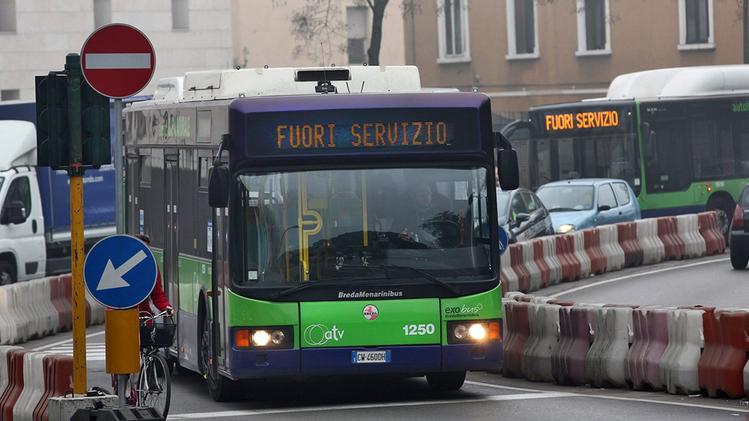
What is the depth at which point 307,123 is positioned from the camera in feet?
49.5

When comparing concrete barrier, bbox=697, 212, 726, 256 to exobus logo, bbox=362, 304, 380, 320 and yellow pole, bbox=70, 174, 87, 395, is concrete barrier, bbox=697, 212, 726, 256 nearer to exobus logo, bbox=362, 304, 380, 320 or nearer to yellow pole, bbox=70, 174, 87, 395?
exobus logo, bbox=362, 304, 380, 320

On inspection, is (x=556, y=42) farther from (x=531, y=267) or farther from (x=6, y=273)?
(x=6, y=273)

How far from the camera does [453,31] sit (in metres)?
66.2

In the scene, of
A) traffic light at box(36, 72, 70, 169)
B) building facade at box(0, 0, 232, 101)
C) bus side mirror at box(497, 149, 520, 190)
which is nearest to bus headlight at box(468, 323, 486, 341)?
bus side mirror at box(497, 149, 520, 190)

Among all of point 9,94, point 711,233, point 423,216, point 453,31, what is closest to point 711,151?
point 711,233

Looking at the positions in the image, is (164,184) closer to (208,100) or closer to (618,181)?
(208,100)

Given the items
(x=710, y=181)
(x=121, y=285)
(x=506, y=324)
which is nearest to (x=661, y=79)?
(x=710, y=181)

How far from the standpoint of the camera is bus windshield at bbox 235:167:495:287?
14.8m

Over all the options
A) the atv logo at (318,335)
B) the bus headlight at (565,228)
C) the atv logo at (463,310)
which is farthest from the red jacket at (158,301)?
the bus headlight at (565,228)

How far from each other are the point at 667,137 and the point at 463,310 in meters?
24.7

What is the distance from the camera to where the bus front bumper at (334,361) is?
48.6ft

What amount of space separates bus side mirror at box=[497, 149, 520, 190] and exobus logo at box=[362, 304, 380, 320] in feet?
4.58

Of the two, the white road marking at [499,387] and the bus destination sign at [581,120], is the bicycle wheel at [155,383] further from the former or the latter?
the bus destination sign at [581,120]

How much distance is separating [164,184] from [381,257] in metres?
3.98
